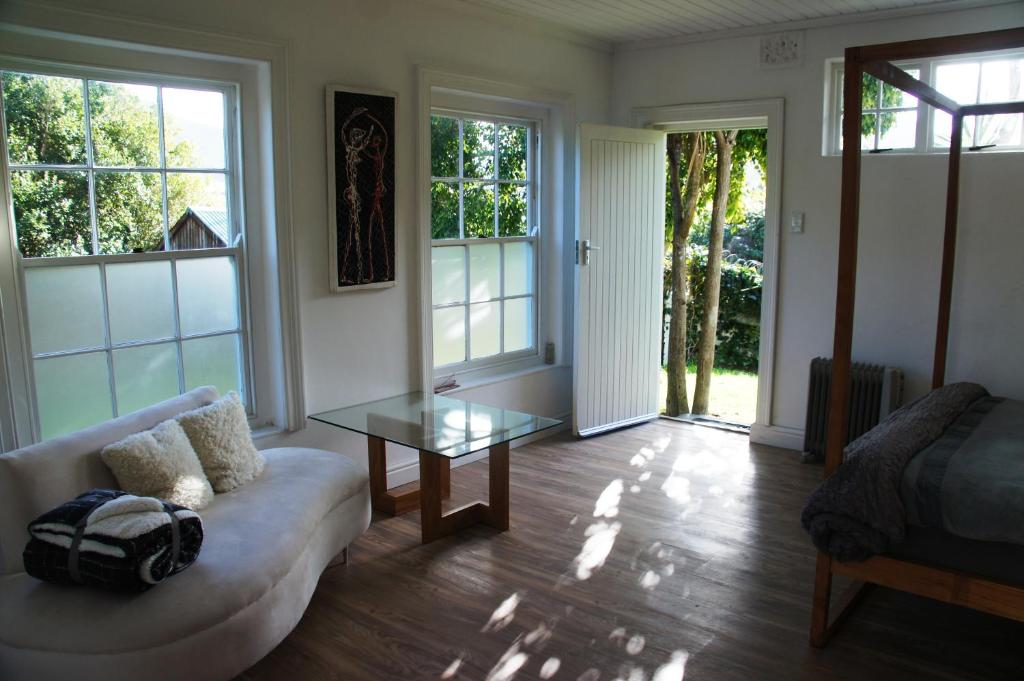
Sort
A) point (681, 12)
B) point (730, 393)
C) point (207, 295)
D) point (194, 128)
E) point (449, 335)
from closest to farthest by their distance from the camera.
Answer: point (194, 128), point (207, 295), point (681, 12), point (449, 335), point (730, 393)

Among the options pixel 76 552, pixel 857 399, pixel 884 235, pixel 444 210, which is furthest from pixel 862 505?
pixel 444 210

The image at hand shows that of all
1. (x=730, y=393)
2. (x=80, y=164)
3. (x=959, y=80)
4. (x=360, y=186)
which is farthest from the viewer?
(x=730, y=393)

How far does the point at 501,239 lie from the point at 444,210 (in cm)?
52

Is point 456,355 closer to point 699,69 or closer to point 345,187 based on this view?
point 345,187

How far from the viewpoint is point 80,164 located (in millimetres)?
3223

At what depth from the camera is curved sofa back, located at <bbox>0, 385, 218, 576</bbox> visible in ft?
8.08

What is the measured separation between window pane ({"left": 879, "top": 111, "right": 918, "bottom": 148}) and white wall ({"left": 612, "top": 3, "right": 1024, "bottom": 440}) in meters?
0.15

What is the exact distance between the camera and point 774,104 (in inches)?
198

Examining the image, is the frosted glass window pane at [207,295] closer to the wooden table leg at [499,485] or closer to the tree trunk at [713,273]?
the wooden table leg at [499,485]

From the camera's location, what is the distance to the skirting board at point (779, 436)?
5.14 m

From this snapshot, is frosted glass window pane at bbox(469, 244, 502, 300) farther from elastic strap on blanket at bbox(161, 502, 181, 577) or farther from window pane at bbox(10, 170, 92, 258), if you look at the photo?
elastic strap on blanket at bbox(161, 502, 181, 577)

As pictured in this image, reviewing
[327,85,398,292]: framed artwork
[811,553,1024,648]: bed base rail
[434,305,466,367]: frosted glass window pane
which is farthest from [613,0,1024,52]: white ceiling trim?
[811,553,1024,648]: bed base rail

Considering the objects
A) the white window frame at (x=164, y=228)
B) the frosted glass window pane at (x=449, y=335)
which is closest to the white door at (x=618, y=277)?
the frosted glass window pane at (x=449, y=335)

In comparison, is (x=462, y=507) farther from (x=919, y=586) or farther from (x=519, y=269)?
(x=919, y=586)
